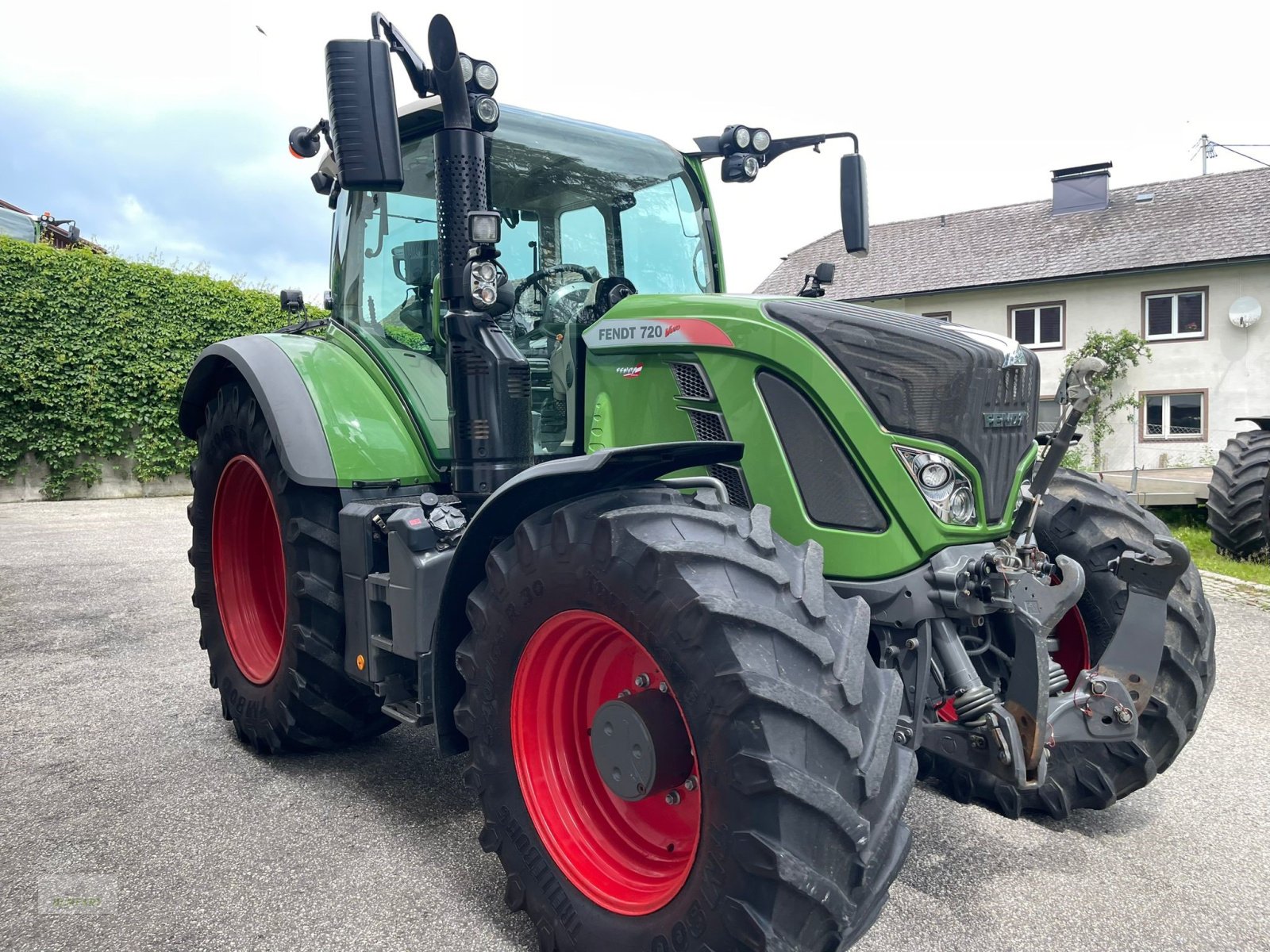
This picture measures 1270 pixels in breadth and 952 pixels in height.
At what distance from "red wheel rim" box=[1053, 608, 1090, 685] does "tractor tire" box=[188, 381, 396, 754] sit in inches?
96.0

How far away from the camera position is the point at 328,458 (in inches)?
126

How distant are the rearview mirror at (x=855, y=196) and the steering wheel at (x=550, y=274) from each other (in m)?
0.93

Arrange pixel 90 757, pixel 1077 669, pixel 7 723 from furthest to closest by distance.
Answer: pixel 7 723 < pixel 90 757 < pixel 1077 669

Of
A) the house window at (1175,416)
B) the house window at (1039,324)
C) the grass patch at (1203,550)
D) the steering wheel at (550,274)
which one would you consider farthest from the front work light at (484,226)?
the house window at (1175,416)

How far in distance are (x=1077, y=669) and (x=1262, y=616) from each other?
3.84 m

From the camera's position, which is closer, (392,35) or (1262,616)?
(392,35)

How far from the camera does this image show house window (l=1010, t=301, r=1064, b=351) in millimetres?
20547

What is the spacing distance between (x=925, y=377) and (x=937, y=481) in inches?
10.4

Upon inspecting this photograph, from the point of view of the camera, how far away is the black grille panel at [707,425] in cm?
259

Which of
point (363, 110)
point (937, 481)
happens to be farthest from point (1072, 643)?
point (363, 110)

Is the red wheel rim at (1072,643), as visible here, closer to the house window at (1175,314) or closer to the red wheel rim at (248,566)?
the red wheel rim at (248,566)

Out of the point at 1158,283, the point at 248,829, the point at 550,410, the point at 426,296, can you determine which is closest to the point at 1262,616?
the point at 550,410

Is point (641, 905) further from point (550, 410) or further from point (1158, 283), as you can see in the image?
point (1158, 283)

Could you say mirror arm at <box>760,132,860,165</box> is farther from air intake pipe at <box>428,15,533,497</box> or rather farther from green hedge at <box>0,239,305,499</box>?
green hedge at <box>0,239,305,499</box>
